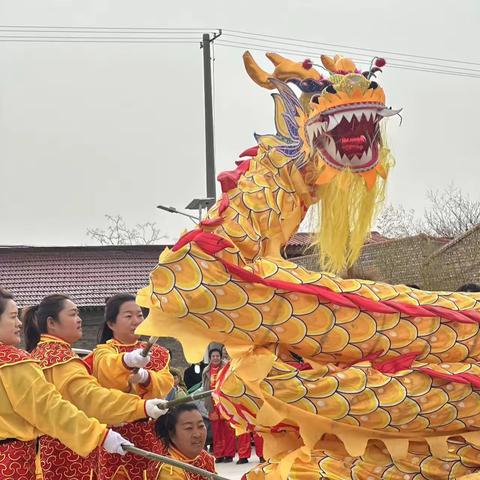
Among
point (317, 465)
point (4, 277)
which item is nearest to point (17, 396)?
point (317, 465)

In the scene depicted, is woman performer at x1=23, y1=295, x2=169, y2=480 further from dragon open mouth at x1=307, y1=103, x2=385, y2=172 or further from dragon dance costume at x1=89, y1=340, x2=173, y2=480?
dragon open mouth at x1=307, y1=103, x2=385, y2=172

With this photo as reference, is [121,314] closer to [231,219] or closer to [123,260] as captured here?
[231,219]

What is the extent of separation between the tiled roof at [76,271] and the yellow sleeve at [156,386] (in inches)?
414

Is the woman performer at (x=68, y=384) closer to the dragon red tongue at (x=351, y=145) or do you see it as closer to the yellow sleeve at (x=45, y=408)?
the yellow sleeve at (x=45, y=408)

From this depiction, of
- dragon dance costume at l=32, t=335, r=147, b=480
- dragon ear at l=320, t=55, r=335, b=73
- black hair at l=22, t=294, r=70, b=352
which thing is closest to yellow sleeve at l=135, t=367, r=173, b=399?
dragon dance costume at l=32, t=335, r=147, b=480

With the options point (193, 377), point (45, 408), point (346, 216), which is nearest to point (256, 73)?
point (346, 216)

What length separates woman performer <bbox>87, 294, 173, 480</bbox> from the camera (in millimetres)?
4287

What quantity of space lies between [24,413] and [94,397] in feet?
1.44

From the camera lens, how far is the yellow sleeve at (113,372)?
14.0 feet

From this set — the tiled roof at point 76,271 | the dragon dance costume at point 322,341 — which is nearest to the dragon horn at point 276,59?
the dragon dance costume at point 322,341

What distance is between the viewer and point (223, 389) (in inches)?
148

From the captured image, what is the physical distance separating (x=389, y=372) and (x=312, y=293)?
0.47 metres

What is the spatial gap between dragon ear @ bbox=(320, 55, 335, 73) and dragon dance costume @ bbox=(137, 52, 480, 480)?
16 cm

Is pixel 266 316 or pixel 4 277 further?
pixel 4 277
